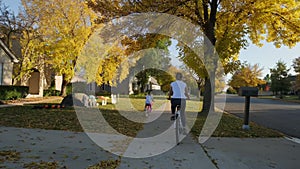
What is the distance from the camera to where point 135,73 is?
4512 cm

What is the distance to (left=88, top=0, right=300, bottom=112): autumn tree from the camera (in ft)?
40.2

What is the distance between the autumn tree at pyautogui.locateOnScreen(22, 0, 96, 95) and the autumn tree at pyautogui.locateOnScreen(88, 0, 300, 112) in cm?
1252

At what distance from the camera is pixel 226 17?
14602 millimetres

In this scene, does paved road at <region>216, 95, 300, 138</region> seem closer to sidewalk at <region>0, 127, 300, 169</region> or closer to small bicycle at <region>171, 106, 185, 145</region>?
sidewalk at <region>0, 127, 300, 169</region>

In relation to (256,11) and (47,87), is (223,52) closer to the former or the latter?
(256,11)

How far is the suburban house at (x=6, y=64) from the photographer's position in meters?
21.7

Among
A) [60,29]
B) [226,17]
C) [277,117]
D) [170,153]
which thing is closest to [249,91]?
[170,153]

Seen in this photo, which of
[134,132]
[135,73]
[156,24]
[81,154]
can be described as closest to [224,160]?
[81,154]

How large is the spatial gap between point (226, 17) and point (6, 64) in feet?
60.3

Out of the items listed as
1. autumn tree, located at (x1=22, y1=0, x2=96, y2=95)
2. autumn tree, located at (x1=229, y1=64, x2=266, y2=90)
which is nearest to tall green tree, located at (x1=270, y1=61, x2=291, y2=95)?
autumn tree, located at (x1=229, y1=64, x2=266, y2=90)

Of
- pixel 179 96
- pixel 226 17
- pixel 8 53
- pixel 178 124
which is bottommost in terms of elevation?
pixel 178 124

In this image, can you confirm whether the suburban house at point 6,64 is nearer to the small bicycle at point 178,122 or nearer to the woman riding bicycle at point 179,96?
the woman riding bicycle at point 179,96

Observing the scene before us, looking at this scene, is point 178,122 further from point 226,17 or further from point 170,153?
point 226,17

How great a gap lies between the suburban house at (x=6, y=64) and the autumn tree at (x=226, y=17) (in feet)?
42.6
